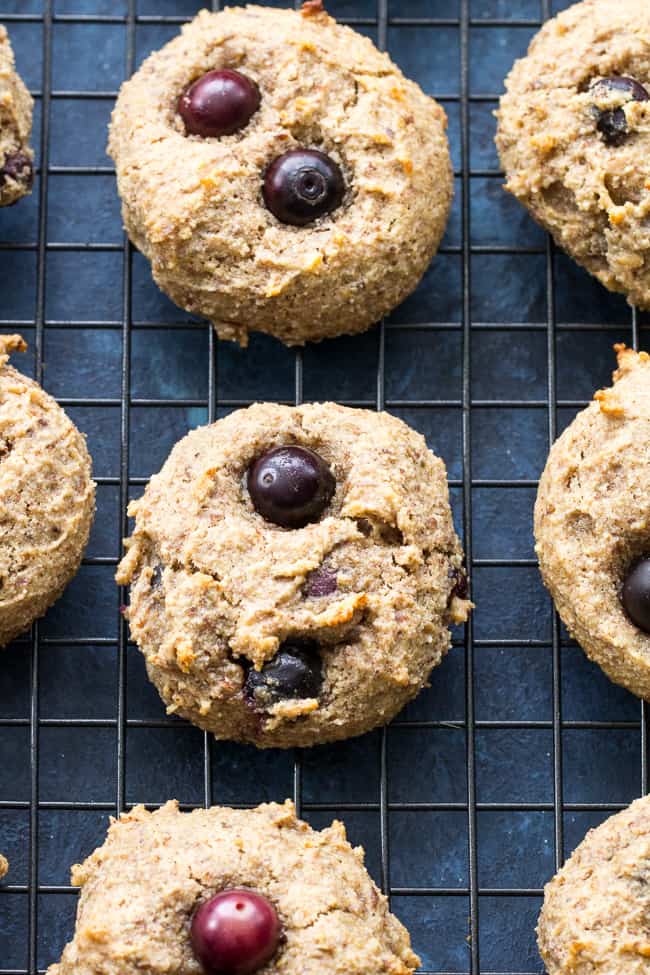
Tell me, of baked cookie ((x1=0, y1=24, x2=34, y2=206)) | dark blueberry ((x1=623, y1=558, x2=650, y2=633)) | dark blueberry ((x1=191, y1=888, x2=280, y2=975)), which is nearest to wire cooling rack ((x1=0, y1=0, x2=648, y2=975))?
baked cookie ((x1=0, y1=24, x2=34, y2=206))

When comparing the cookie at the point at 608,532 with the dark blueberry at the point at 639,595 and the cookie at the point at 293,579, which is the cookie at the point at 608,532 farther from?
the cookie at the point at 293,579

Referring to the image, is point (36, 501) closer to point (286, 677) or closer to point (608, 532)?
point (286, 677)

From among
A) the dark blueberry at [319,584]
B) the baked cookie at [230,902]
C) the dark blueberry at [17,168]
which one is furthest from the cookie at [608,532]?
the dark blueberry at [17,168]

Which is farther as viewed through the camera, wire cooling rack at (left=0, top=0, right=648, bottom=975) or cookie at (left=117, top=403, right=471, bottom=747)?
wire cooling rack at (left=0, top=0, right=648, bottom=975)

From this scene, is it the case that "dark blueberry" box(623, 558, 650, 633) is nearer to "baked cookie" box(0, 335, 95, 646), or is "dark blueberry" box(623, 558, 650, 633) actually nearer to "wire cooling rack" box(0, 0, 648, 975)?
"wire cooling rack" box(0, 0, 648, 975)

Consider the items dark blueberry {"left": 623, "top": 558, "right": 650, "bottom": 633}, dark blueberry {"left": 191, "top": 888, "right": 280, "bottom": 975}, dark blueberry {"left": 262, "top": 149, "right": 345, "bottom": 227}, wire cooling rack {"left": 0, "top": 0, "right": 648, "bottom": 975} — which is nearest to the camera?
dark blueberry {"left": 191, "top": 888, "right": 280, "bottom": 975}

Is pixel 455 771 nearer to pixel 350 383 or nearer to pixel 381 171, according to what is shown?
pixel 350 383

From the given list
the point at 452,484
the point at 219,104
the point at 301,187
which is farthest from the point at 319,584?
the point at 219,104
